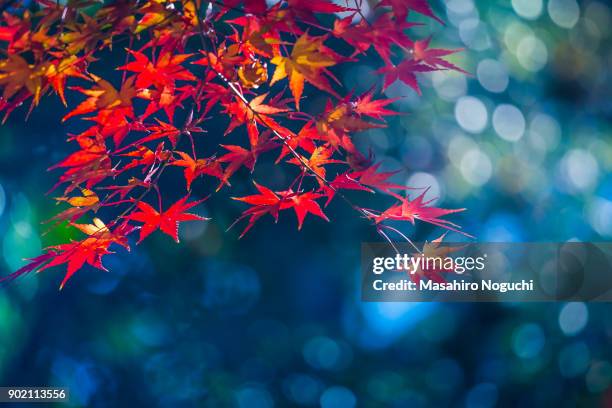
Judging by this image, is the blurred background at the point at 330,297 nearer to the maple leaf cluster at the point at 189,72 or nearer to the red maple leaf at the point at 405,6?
the maple leaf cluster at the point at 189,72

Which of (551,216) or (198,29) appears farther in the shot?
(551,216)

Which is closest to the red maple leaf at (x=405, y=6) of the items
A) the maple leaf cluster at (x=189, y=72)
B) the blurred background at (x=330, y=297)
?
the maple leaf cluster at (x=189, y=72)

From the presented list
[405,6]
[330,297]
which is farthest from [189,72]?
[330,297]

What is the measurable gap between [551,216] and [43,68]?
1.42 meters

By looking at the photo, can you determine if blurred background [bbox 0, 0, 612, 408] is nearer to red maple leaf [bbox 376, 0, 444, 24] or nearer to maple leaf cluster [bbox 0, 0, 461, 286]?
maple leaf cluster [bbox 0, 0, 461, 286]

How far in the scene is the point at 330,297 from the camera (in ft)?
5.55

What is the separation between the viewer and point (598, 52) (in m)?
1.73

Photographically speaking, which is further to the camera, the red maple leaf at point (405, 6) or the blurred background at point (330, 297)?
the blurred background at point (330, 297)

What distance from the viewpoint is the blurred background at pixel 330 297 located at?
5.53 ft

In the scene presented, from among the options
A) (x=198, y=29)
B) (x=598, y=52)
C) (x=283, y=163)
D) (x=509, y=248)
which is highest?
(x=598, y=52)

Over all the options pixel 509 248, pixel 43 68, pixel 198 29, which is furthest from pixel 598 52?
pixel 43 68

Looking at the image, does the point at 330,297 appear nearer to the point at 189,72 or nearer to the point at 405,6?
the point at 189,72

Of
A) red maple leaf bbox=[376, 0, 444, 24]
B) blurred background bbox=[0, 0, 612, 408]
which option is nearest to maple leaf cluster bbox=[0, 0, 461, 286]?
red maple leaf bbox=[376, 0, 444, 24]

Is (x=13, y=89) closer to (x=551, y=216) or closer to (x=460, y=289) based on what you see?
(x=460, y=289)
